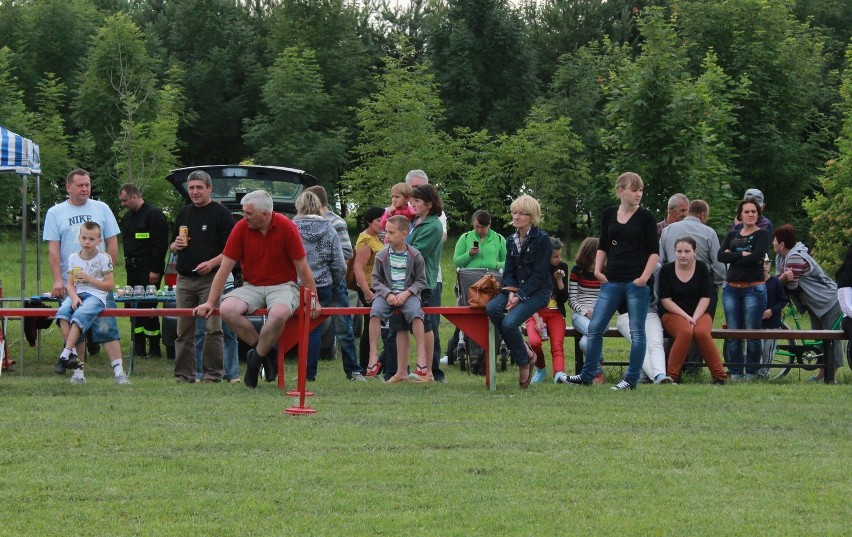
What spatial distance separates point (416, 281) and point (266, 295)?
1.55 metres

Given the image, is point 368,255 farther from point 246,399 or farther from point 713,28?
point 713,28

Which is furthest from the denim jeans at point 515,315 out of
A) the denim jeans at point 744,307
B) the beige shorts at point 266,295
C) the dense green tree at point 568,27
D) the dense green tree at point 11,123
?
the dense green tree at point 568,27

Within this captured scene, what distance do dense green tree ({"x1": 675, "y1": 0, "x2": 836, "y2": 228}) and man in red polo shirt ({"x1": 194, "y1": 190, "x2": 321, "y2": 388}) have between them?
107ft

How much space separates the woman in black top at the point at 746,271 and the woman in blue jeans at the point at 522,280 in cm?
312

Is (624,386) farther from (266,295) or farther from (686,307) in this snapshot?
(266,295)

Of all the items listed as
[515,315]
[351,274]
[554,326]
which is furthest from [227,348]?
[554,326]

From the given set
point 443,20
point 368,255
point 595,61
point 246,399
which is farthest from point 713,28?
point 246,399

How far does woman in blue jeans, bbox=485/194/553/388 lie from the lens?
11.5 metres

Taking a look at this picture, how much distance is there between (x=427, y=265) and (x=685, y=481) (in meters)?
5.45

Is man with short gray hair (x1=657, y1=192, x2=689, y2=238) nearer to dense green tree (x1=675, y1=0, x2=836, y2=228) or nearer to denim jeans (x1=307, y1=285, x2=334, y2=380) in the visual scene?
denim jeans (x1=307, y1=285, x2=334, y2=380)

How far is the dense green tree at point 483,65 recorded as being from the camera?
5638 cm

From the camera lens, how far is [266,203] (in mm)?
10969

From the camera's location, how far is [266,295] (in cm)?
1135

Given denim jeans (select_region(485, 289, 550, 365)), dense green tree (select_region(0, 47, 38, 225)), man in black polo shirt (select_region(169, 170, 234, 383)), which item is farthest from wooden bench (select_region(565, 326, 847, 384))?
dense green tree (select_region(0, 47, 38, 225))
